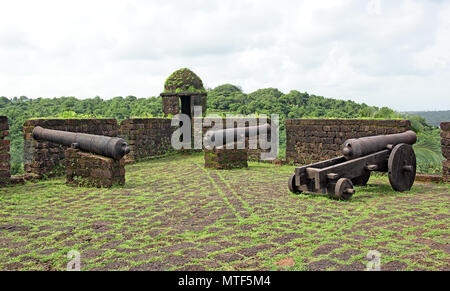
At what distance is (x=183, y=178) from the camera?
9055 mm

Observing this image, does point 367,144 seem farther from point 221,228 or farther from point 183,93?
point 183,93

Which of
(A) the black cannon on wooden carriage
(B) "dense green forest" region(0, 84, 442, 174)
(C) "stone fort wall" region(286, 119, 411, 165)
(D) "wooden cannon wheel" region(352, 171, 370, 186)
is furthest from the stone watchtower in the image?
(A) the black cannon on wooden carriage

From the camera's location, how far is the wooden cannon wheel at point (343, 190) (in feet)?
20.1

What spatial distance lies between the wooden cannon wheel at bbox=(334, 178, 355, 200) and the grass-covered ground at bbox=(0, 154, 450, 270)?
0.12 meters

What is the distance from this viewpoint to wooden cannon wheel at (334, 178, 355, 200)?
6.11 m

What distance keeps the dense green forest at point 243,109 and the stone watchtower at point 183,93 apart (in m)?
1.34

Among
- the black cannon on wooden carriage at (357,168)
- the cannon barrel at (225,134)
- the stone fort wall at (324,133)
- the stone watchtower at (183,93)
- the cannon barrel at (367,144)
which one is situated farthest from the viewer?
the stone watchtower at (183,93)

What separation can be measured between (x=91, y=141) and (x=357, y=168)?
5.04 meters

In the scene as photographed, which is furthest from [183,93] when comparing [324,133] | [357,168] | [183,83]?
[357,168]

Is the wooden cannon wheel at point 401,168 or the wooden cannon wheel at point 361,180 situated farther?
the wooden cannon wheel at point 361,180

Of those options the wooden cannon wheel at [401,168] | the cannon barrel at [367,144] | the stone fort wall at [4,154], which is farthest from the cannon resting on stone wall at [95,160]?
the wooden cannon wheel at [401,168]

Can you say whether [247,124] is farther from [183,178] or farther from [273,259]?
[273,259]

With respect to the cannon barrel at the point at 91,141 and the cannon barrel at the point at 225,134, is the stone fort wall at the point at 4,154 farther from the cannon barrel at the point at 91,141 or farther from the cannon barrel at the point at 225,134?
the cannon barrel at the point at 225,134

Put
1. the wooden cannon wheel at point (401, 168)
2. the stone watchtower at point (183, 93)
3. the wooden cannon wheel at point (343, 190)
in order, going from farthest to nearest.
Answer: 1. the stone watchtower at point (183, 93)
2. the wooden cannon wheel at point (401, 168)
3. the wooden cannon wheel at point (343, 190)
